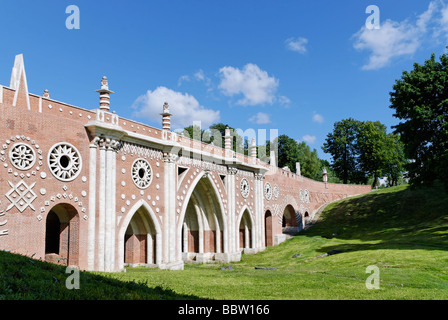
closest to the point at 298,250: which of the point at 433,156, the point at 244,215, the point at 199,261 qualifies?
the point at 244,215

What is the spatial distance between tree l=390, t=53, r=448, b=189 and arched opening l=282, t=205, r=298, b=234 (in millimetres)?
15221

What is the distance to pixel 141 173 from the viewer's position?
853 inches

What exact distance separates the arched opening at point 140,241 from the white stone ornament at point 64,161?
5340 millimetres

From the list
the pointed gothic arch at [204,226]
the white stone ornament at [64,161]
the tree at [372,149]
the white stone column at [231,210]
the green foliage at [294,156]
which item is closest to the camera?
the white stone ornament at [64,161]

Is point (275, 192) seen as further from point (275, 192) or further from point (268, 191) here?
point (268, 191)

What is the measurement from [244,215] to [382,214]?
16455 millimetres

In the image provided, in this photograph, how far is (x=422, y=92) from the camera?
27062 millimetres

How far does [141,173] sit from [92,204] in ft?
13.4

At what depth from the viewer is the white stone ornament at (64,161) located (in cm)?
1673

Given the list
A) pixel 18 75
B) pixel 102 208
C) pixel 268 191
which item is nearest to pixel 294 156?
pixel 268 191

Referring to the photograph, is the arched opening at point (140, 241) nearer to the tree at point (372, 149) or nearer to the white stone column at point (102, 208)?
the white stone column at point (102, 208)

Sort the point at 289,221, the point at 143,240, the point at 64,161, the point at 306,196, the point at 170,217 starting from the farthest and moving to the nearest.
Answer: the point at 306,196, the point at 289,221, the point at 170,217, the point at 143,240, the point at 64,161

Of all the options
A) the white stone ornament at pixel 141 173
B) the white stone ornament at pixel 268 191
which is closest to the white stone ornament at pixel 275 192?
the white stone ornament at pixel 268 191

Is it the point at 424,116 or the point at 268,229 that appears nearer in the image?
the point at 424,116
